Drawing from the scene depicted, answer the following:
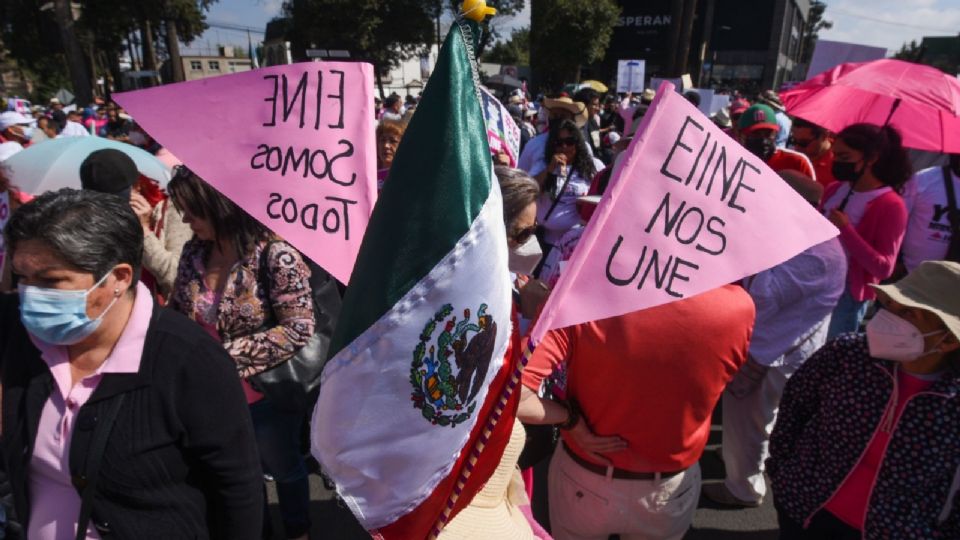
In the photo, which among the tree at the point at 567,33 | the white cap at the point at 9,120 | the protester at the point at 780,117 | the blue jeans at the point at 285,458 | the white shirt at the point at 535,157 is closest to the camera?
the blue jeans at the point at 285,458

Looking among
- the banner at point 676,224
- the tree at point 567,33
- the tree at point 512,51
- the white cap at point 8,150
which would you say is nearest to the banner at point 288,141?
the banner at point 676,224

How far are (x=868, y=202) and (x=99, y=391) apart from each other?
3.59 meters

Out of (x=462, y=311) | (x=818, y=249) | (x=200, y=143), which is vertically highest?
(x=200, y=143)

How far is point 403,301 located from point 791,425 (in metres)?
1.84

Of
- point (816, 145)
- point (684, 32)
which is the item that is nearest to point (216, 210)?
point (816, 145)

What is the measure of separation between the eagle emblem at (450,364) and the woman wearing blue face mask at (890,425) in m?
1.48

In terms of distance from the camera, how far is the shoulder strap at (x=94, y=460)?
1515 mm

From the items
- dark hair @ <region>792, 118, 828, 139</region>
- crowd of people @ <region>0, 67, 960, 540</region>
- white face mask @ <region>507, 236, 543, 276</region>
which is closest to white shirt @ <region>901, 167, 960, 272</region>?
dark hair @ <region>792, 118, 828, 139</region>

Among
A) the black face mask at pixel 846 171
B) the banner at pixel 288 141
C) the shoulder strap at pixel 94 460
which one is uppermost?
the banner at pixel 288 141

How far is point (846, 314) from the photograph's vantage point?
11.9ft

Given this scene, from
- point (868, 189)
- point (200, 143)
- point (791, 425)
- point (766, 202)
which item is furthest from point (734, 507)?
point (200, 143)

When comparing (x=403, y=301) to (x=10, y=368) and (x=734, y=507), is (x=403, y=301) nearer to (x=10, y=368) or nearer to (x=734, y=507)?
(x=10, y=368)

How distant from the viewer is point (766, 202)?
1.42 meters

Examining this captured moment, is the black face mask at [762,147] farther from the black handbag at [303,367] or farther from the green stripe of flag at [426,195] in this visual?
the green stripe of flag at [426,195]
